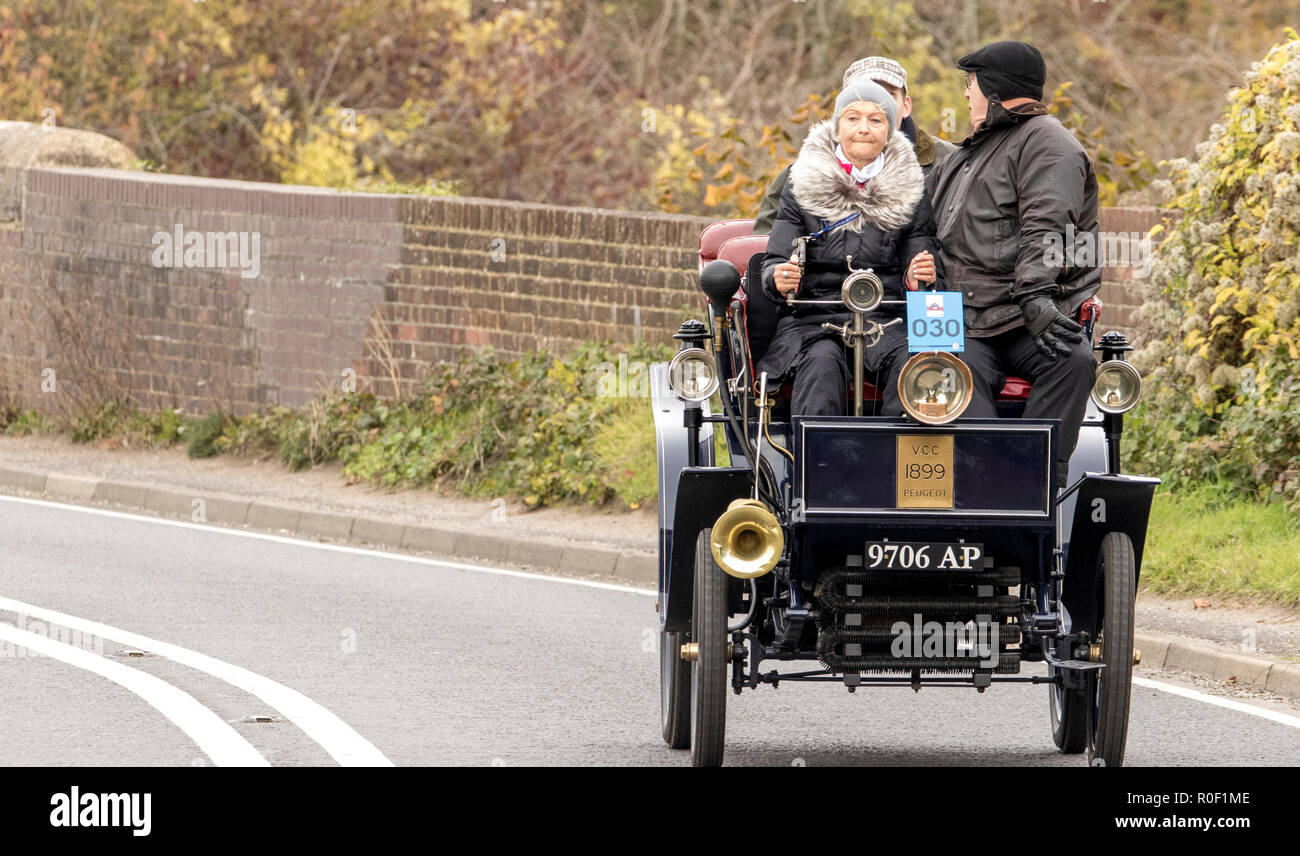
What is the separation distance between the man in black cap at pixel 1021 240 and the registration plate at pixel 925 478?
312 millimetres

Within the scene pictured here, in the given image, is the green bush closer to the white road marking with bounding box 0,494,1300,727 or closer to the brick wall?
the brick wall

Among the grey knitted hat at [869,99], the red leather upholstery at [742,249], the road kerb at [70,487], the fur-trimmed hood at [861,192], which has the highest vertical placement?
the grey knitted hat at [869,99]

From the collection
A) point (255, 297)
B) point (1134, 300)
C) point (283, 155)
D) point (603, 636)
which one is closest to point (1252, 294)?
point (1134, 300)

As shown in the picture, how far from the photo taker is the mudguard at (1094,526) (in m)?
6.59

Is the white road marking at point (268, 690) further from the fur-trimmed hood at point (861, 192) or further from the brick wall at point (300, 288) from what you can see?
the brick wall at point (300, 288)

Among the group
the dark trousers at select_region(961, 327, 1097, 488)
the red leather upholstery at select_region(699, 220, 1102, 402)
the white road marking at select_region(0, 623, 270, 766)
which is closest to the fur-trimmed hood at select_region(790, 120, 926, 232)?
the red leather upholstery at select_region(699, 220, 1102, 402)

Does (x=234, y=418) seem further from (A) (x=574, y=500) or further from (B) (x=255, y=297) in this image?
(A) (x=574, y=500)

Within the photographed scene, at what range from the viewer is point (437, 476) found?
1512cm

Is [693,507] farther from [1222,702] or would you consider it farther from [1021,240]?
[1222,702]

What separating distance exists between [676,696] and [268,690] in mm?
1875

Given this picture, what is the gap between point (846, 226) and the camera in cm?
677

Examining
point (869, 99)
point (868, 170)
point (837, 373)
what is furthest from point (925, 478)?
point (869, 99)

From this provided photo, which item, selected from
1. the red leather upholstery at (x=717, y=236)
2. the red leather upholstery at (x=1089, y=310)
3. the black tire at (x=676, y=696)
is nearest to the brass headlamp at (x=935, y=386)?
the red leather upholstery at (x=1089, y=310)

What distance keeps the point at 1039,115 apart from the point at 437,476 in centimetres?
895
